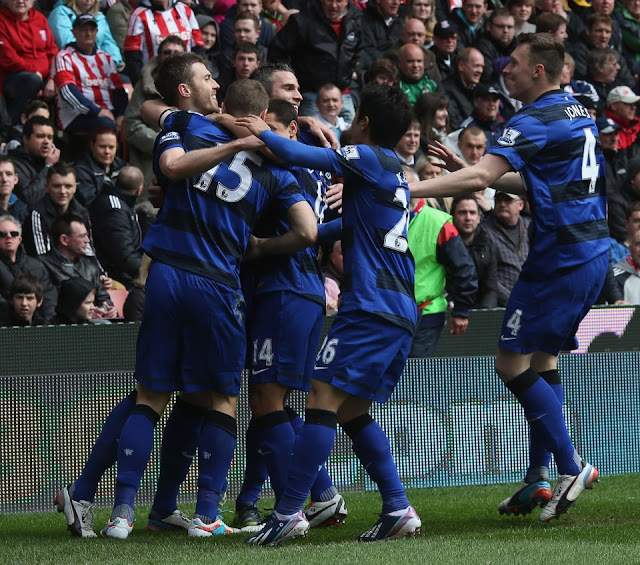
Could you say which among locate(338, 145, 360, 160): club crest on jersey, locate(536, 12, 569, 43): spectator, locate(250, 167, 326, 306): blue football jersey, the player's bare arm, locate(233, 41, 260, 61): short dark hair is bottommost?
locate(250, 167, 326, 306): blue football jersey

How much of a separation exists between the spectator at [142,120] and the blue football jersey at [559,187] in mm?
5730

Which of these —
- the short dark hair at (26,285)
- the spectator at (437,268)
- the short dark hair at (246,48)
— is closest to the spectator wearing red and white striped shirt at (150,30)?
the short dark hair at (246,48)

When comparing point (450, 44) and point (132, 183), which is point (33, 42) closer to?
point (132, 183)

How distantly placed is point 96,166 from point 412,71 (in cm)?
387

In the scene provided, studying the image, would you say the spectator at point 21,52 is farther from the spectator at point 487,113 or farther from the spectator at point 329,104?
the spectator at point 487,113

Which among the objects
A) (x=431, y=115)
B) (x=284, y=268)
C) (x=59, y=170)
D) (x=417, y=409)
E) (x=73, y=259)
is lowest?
(x=417, y=409)

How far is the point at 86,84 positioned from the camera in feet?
42.1

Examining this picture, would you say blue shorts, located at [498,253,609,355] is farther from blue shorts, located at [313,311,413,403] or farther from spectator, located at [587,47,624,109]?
spectator, located at [587,47,624,109]

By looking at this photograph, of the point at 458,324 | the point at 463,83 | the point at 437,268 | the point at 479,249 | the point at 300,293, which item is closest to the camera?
the point at 300,293

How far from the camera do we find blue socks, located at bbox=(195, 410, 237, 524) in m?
6.32

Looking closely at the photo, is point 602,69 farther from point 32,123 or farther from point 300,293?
point 300,293

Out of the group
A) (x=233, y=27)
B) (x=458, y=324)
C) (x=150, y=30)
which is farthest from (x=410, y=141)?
(x=233, y=27)

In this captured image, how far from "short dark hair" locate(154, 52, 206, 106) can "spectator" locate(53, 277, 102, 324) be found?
2955mm

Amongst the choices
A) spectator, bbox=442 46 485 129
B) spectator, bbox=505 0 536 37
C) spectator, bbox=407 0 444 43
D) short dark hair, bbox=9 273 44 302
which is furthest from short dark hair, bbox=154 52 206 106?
spectator, bbox=505 0 536 37
